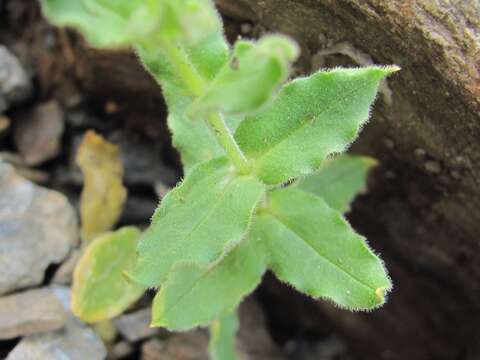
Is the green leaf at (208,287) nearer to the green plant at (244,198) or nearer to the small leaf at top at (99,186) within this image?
the green plant at (244,198)

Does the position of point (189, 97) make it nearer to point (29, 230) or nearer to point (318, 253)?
point (318, 253)

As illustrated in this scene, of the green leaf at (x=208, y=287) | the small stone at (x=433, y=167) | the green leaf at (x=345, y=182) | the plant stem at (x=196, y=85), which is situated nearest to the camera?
the plant stem at (x=196, y=85)

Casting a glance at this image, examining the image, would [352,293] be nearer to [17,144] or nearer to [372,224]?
[372,224]

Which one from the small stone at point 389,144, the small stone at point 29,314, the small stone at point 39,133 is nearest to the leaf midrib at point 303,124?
the small stone at point 389,144

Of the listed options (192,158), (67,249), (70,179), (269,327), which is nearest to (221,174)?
(192,158)

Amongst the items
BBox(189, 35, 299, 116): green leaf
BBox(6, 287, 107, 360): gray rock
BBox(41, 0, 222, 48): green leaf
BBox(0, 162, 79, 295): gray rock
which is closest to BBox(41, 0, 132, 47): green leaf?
BBox(41, 0, 222, 48): green leaf

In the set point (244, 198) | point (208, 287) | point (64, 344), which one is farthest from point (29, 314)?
point (244, 198)
